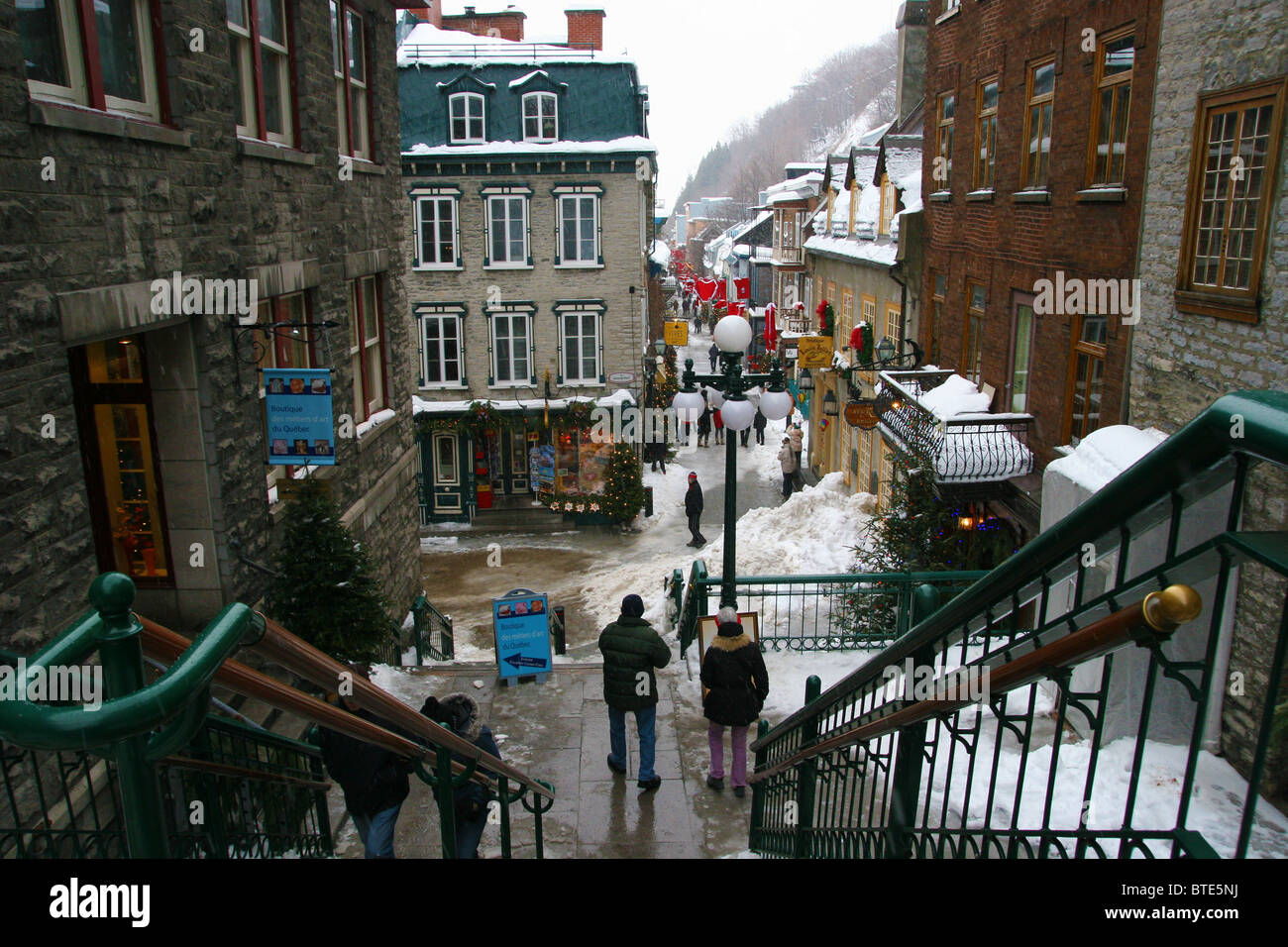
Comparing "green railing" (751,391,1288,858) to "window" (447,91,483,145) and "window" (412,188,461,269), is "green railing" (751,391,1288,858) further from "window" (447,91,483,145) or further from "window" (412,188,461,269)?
"window" (447,91,483,145)

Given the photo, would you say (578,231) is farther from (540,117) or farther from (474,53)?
(474,53)

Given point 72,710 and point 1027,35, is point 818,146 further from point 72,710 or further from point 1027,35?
point 72,710

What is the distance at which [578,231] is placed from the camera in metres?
25.1

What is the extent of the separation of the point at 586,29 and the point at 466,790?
27907 mm

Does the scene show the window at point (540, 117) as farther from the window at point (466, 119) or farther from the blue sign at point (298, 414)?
the blue sign at point (298, 414)

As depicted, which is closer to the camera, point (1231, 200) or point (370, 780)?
point (370, 780)

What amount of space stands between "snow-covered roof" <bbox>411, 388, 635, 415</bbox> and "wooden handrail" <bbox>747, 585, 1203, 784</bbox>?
2259 cm

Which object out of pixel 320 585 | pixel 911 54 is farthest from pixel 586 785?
pixel 911 54

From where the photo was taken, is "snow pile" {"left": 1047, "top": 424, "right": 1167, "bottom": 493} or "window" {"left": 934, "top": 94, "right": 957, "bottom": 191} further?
"window" {"left": 934, "top": 94, "right": 957, "bottom": 191}

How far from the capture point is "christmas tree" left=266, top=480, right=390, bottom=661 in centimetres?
895

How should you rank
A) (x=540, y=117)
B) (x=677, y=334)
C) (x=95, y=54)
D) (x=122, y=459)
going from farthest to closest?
(x=677, y=334)
(x=540, y=117)
(x=122, y=459)
(x=95, y=54)

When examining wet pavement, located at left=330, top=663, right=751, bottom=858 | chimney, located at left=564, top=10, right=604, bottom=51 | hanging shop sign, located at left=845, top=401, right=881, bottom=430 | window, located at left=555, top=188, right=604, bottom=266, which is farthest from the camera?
chimney, located at left=564, top=10, right=604, bottom=51
